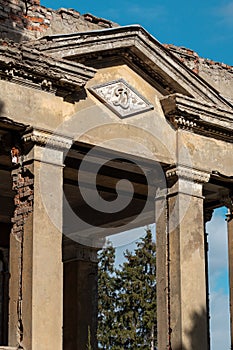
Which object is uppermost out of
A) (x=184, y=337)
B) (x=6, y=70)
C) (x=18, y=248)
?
(x=6, y=70)

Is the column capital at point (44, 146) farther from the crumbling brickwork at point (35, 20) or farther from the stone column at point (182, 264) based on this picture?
the stone column at point (182, 264)

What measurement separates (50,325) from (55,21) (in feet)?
14.3

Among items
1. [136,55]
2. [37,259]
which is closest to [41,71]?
[136,55]

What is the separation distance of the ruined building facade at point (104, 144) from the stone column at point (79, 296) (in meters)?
2.19

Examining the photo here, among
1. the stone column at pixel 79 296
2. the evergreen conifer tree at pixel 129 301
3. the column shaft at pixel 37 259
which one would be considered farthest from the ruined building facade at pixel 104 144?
the evergreen conifer tree at pixel 129 301

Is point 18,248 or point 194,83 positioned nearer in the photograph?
point 18,248

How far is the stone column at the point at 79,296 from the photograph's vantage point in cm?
1638

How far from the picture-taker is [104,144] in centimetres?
1223

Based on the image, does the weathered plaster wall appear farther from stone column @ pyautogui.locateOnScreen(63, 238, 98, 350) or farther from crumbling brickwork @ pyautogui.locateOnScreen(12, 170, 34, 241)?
stone column @ pyautogui.locateOnScreen(63, 238, 98, 350)

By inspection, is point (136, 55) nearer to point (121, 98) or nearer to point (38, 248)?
point (121, 98)

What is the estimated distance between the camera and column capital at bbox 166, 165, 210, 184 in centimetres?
1292

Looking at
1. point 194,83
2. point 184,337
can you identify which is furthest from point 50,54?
point 184,337

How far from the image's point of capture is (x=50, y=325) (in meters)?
10.9

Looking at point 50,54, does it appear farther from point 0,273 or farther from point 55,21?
point 0,273
